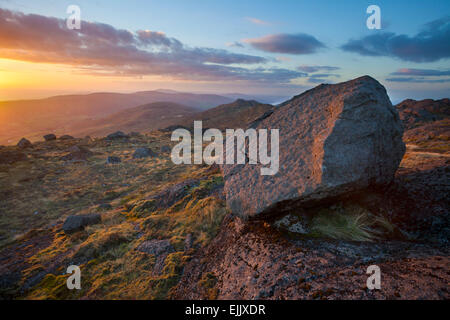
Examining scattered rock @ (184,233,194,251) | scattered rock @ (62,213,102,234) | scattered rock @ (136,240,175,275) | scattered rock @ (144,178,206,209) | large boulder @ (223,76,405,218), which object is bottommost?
scattered rock @ (62,213,102,234)

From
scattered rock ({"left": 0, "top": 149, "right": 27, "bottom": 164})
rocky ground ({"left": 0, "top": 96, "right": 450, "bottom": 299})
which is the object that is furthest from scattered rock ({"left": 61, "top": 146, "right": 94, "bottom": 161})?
rocky ground ({"left": 0, "top": 96, "right": 450, "bottom": 299})

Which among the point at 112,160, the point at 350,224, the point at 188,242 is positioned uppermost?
the point at 350,224

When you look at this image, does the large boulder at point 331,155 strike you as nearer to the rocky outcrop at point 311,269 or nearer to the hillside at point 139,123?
the rocky outcrop at point 311,269

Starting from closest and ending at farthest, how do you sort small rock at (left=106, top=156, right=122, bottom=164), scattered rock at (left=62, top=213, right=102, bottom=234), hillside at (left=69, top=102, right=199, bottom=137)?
1. scattered rock at (left=62, top=213, right=102, bottom=234)
2. small rock at (left=106, top=156, right=122, bottom=164)
3. hillside at (left=69, top=102, right=199, bottom=137)

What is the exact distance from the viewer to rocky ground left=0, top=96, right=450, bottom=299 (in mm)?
3781

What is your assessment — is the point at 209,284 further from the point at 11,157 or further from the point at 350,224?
the point at 11,157

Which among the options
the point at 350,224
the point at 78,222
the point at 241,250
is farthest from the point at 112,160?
the point at 350,224

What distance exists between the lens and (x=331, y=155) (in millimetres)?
5133

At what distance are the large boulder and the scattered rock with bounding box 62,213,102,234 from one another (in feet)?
24.1

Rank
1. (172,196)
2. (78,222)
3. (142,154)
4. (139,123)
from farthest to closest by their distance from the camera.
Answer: (139,123) → (142,154) → (172,196) → (78,222)

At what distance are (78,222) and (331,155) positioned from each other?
10.5 metres

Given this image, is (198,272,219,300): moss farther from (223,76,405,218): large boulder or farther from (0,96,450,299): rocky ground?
(223,76,405,218): large boulder

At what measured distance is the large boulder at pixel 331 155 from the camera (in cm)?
513
